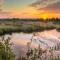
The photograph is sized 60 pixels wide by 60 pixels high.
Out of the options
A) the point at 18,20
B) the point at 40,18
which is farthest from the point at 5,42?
the point at 40,18

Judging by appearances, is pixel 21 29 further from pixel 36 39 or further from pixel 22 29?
pixel 36 39

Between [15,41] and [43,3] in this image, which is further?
[43,3]

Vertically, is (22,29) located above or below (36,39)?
above

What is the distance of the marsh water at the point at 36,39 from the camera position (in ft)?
10.6

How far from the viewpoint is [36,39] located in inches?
131

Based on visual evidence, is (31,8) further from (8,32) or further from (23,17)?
(8,32)

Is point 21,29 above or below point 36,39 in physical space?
above

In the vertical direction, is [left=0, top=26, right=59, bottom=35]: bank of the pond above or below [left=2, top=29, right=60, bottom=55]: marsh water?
above

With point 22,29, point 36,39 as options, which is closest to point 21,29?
point 22,29

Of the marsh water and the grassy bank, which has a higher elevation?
the grassy bank

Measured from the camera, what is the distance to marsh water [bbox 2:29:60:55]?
3225 millimetres

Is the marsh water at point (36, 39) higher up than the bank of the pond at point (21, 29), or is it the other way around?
the bank of the pond at point (21, 29)

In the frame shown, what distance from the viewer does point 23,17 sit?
11.0 ft

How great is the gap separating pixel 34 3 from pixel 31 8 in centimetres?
8
